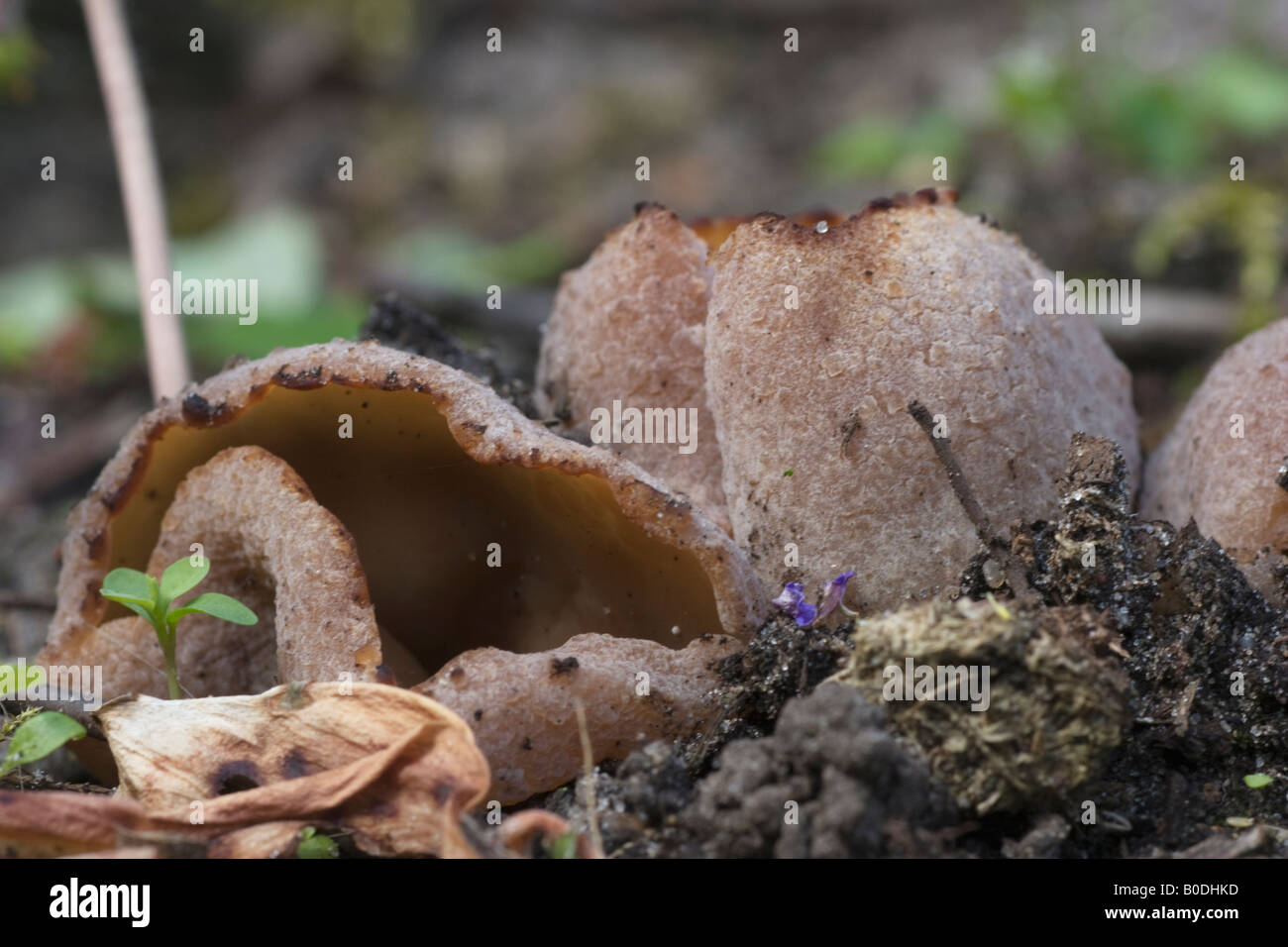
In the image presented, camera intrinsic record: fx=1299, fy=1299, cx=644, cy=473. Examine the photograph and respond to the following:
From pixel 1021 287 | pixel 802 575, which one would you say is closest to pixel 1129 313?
pixel 1021 287

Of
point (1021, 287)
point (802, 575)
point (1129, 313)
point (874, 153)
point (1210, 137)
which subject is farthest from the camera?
point (874, 153)

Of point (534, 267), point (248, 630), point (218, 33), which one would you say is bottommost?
point (248, 630)

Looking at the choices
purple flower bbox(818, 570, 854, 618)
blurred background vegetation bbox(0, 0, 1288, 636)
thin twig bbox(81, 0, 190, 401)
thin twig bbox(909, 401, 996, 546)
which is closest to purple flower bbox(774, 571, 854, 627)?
purple flower bbox(818, 570, 854, 618)

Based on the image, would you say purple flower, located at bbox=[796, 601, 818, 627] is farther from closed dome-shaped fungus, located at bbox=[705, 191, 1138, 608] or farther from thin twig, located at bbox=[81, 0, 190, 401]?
thin twig, located at bbox=[81, 0, 190, 401]

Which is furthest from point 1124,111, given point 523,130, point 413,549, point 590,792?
point 590,792

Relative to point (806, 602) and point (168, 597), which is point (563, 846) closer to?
point (806, 602)

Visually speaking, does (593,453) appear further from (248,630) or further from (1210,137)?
(1210,137)
